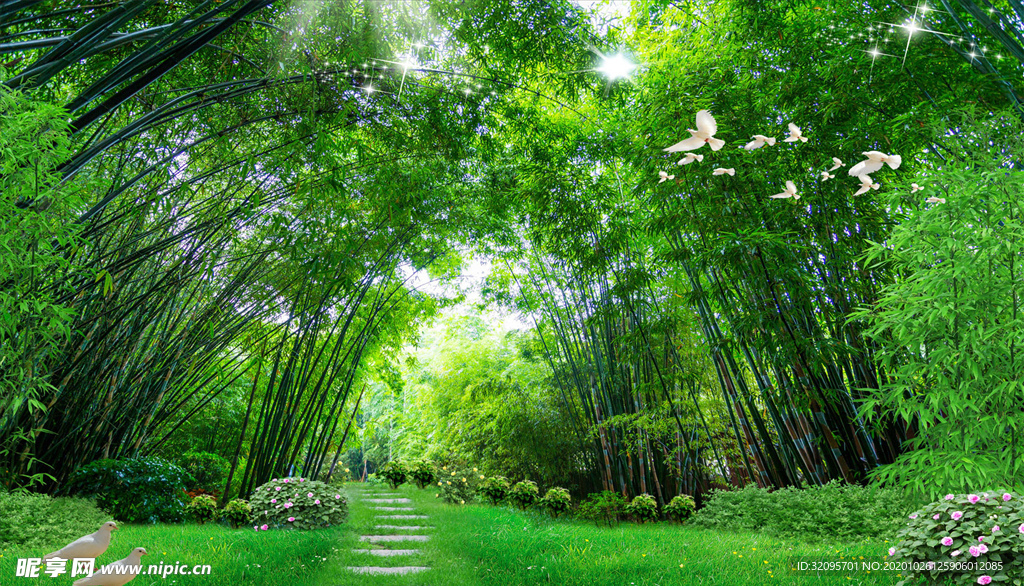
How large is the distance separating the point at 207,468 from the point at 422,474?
9.62ft

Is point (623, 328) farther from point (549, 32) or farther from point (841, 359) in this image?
point (549, 32)

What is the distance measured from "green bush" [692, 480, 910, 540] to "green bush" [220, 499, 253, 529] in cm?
349

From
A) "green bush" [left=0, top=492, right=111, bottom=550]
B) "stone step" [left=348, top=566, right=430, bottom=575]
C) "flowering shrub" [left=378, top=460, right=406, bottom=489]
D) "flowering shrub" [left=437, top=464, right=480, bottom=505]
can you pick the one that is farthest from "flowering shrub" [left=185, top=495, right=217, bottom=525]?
"flowering shrub" [left=378, top=460, right=406, bottom=489]

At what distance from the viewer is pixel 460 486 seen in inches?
267

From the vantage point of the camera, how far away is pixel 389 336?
6.61 meters

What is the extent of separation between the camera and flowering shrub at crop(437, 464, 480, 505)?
661 cm

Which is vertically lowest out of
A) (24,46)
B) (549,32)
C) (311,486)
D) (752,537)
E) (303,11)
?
(752,537)

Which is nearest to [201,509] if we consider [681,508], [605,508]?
[605,508]

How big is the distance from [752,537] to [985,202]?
201 cm

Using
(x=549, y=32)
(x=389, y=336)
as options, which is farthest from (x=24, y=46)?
(x=389, y=336)

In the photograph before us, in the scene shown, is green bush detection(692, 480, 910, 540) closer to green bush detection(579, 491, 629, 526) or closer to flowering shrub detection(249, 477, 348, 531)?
green bush detection(579, 491, 629, 526)

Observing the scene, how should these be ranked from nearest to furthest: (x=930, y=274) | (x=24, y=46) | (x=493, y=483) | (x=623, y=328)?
1. (x=24, y=46)
2. (x=930, y=274)
3. (x=623, y=328)
4. (x=493, y=483)

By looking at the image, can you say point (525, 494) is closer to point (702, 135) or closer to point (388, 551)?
point (388, 551)

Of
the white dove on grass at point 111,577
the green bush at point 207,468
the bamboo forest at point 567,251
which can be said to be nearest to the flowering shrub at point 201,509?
the bamboo forest at point 567,251
